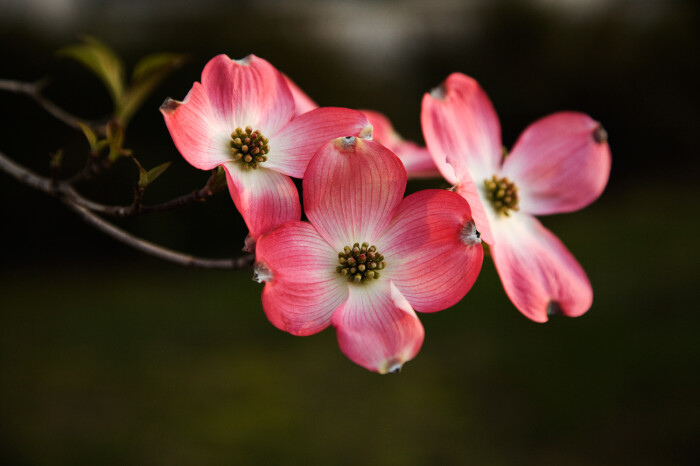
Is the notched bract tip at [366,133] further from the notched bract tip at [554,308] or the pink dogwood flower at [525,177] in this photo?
the notched bract tip at [554,308]

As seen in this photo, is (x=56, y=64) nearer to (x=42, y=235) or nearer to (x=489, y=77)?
(x=42, y=235)

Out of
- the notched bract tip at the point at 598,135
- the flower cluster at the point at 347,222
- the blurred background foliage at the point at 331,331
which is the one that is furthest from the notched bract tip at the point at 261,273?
the blurred background foliage at the point at 331,331

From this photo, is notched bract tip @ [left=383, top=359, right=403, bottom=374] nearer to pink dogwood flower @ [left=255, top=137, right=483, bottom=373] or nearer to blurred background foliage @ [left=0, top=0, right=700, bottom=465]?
pink dogwood flower @ [left=255, top=137, right=483, bottom=373]

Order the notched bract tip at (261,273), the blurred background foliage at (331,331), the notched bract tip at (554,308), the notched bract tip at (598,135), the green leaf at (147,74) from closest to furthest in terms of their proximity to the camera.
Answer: the notched bract tip at (261,273) → the notched bract tip at (554,308) → the notched bract tip at (598,135) → the green leaf at (147,74) → the blurred background foliage at (331,331)

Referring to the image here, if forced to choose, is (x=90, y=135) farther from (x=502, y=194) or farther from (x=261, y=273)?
(x=502, y=194)

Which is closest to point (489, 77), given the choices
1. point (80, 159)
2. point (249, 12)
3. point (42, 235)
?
point (249, 12)

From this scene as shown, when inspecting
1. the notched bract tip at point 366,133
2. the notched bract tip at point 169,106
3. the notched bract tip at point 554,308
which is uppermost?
the notched bract tip at point 366,133
